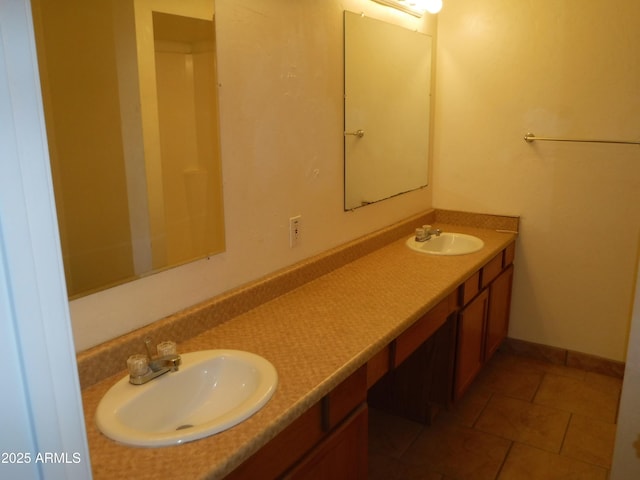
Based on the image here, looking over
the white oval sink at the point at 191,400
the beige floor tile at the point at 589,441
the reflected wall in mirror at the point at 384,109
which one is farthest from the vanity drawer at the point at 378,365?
the beige floor tile at the point at 589,441

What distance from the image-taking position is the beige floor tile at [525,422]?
2.29 meters

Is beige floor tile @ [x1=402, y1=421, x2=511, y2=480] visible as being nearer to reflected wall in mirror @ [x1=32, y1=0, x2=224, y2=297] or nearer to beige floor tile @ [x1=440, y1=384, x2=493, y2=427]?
beige floor tile @ [x1=440, y1=384, x2=493, y2=427]

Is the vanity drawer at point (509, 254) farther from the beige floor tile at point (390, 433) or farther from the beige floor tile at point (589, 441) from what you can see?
the beige floor tile at point (390, 433)

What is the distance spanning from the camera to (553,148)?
2.69 meters

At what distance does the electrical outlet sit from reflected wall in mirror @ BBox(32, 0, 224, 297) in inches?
15.0

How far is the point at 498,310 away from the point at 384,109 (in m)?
1.22

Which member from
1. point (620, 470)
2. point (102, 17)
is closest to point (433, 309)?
point (620, 470)

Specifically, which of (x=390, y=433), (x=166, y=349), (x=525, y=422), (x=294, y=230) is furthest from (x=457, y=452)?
(x=166, y=349)

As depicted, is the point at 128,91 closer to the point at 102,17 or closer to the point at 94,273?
the point at 102,17

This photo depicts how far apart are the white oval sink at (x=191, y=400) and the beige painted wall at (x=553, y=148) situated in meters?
2.01

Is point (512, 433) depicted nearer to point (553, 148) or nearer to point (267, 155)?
point (553, 148)

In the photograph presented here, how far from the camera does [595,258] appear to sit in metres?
2.71

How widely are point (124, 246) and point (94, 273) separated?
108mm

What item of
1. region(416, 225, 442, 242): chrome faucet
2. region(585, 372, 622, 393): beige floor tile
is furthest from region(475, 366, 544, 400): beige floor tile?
region(416, 225, 442, 242): chrome faucet
